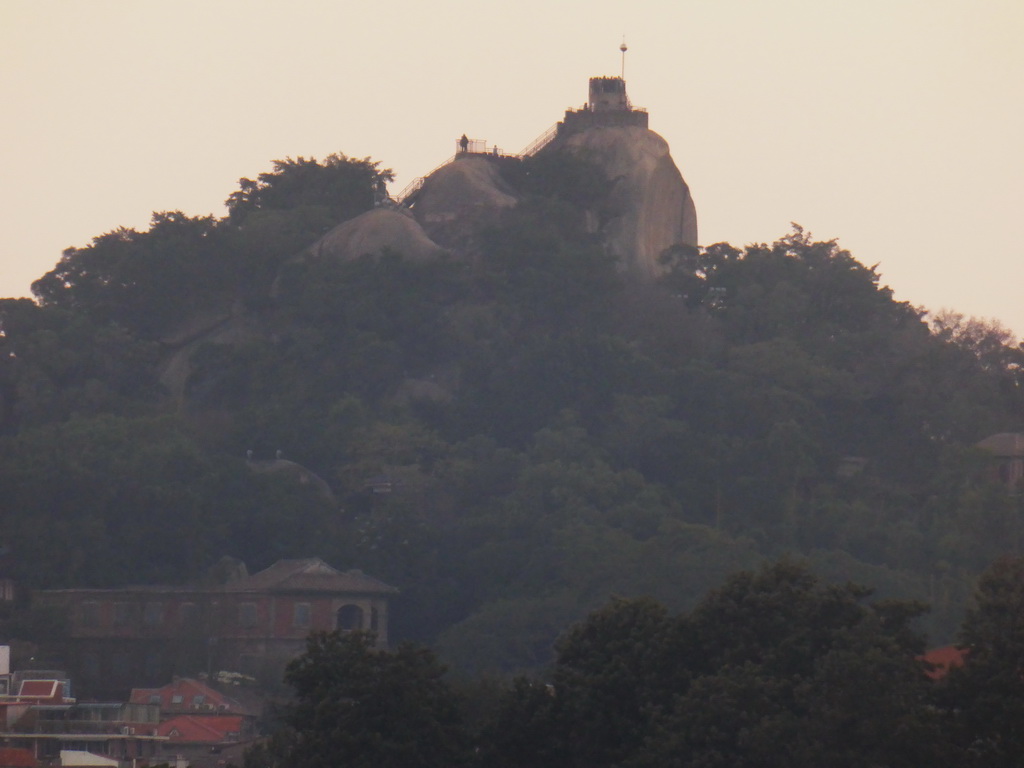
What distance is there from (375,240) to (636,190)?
8.58 meters

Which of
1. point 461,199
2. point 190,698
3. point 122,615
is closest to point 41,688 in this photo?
point 190,698

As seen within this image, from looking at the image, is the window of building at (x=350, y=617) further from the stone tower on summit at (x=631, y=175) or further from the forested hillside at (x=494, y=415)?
the stone tower on summit at (x=631, y=175)

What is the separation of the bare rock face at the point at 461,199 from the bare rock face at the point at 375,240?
1550mm

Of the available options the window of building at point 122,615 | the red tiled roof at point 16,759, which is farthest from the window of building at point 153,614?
the red tiled roof at point 16,759

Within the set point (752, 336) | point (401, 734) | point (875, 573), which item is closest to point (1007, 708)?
point (401, 734)

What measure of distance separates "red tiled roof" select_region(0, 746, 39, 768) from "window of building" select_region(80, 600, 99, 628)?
14802mm

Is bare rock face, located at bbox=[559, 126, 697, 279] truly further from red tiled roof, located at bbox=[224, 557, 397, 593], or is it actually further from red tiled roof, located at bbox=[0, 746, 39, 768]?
red tiled roof, located at bbox=[0, 746, 39, 768]

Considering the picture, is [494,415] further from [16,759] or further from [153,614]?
[16,759]

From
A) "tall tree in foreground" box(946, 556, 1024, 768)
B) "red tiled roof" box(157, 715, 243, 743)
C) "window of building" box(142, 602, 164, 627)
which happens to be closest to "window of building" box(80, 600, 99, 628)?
"window of building" box(142, 602, 164, 627)

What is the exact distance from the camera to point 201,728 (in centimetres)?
5109

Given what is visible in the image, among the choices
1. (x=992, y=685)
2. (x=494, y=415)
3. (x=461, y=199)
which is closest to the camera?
(x=992, y=685)

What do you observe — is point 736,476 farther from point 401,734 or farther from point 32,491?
point 401,734

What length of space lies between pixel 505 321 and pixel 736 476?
8.88 meters

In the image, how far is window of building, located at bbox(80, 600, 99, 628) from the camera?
2212 inches
